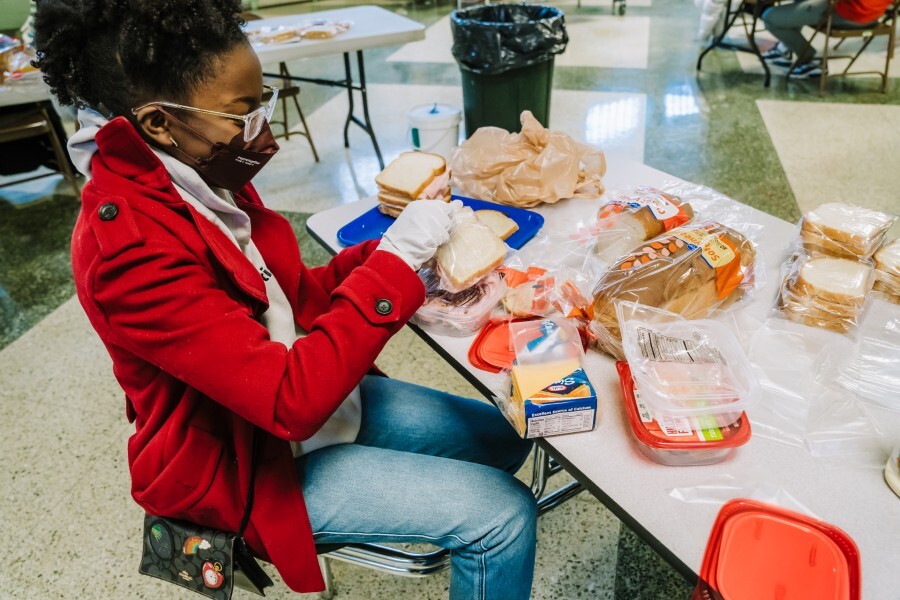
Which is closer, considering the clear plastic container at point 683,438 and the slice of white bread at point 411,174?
the clear plastic container at point 683,438

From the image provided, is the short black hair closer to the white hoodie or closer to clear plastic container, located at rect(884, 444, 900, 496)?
the white hoodie

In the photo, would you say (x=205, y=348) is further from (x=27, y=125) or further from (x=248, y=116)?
(x=27, y=125)

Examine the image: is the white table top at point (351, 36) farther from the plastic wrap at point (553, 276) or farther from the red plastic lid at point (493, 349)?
the red plastic lid at point (493, 349)

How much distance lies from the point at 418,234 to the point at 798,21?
466cm

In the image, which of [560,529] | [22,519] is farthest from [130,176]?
[22,519]

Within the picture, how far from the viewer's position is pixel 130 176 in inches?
31.5

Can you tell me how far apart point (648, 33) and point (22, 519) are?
21.6ft

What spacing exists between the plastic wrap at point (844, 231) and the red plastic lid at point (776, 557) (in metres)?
0.61

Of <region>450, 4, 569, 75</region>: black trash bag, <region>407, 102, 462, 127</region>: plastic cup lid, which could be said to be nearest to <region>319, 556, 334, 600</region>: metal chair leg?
<region>407, 102, 462, 127</region>: plastic cup lid

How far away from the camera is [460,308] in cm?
105

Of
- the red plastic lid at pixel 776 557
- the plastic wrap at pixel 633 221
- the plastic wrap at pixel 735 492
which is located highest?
the plastic wrap at pixel 633 221

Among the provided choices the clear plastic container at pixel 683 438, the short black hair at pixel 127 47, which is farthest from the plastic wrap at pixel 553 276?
the short black hair at pixel 127 47

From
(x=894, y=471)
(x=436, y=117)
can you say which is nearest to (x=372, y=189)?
(x=436, y=117)

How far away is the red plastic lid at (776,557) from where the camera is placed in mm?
628
